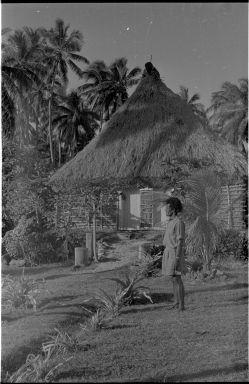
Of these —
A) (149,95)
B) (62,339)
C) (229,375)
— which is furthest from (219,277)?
(149,95)

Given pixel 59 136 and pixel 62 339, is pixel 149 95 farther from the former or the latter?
pixel 62 339

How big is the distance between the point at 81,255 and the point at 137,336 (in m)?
0.77

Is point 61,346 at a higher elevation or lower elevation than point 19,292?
lower

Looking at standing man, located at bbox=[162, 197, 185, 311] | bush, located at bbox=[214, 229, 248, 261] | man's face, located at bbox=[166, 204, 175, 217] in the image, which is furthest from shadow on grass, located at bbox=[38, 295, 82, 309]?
bush, located at bbox=[214, 229, 248, 261]

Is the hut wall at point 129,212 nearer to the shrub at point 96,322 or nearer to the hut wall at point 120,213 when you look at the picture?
the hut wall at point 120,213

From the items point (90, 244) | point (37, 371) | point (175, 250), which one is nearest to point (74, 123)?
point (90, 244)

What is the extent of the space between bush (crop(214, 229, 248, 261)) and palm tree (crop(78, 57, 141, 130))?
1.67 m

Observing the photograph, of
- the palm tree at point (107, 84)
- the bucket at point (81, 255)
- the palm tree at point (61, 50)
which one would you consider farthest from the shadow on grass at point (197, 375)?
the palm tree at point (107, 84)

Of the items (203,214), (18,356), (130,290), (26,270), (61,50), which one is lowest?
(18,356)

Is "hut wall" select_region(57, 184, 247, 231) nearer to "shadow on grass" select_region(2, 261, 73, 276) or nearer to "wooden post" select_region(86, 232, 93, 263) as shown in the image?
"wooden post" select_region(86, 232, 93, 263)

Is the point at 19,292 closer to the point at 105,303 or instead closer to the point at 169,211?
the point at 105,303

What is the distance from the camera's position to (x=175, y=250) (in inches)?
142

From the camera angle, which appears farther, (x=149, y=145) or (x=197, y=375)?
(x=149, y=145)

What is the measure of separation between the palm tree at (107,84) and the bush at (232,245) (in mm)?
1666
